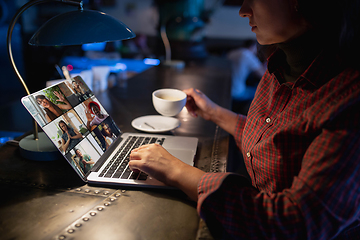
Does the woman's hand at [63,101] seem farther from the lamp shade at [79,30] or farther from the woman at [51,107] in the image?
the lamp shade at [79,30]

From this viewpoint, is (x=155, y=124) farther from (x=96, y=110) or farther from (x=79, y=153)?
(x=79, y=153)

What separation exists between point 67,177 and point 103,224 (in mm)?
248

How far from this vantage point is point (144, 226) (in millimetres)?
596

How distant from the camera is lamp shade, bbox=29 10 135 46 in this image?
784mm

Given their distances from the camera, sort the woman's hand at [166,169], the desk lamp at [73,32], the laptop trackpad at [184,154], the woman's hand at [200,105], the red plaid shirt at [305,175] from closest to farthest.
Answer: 1. the red plaid shirt at [305,175]
2. the woman's hand at [166,169]
3. the desk lamp at [73,32]
4. the laptop trackpad at [184,154]
5. the woman's hand at [200,105]

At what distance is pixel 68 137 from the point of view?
0.79 meters

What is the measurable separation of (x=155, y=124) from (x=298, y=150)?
2.23 feet

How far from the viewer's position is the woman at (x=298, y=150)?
527mm

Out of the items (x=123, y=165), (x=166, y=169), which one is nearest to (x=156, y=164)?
(x=166, y=169)

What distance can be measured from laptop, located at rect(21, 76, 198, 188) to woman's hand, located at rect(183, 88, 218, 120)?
0.22 m

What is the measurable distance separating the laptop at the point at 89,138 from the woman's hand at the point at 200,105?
0.22 meters

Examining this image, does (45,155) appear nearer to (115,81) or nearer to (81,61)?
(115,81)

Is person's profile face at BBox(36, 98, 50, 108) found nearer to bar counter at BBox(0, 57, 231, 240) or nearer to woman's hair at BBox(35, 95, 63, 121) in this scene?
woman's hair at BBox(35, 95, 63, 121)

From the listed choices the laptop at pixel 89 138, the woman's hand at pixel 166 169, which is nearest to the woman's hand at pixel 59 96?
the laptop at pixel 89 138
